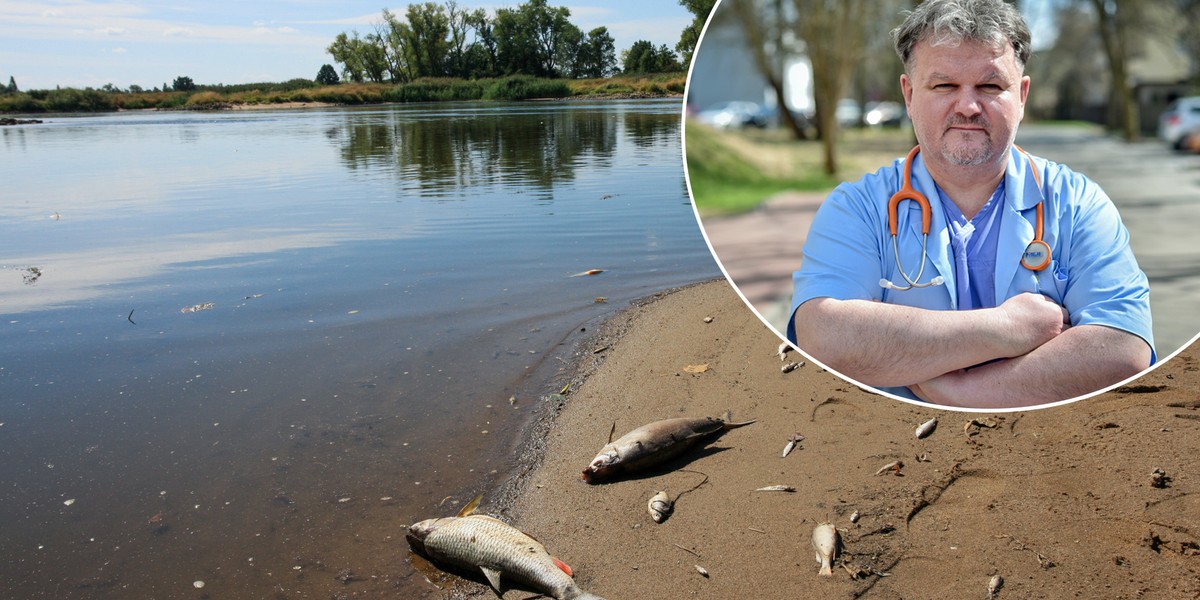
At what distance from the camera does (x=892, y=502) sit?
409cm

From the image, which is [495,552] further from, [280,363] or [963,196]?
[280,363]

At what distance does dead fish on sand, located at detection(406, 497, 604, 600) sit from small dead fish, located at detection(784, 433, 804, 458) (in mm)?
1370

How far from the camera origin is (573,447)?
529cm

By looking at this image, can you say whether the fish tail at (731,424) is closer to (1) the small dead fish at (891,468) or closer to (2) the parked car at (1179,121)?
(1) the small dead fish at (891,468)

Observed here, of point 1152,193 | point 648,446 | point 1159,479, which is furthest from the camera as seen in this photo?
point 648,446

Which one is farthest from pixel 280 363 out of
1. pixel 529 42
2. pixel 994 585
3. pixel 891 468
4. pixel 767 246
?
pixel 529 42

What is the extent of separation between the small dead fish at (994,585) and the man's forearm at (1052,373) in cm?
185

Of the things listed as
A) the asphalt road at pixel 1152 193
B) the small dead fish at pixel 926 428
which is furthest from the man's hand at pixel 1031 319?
the small dead fish at pixel 926 428

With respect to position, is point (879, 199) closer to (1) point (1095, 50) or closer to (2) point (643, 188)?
(1) point (1095, 50)

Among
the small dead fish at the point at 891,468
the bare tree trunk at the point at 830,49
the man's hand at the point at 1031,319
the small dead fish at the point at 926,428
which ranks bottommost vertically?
the small dead fish at the point at 891,468

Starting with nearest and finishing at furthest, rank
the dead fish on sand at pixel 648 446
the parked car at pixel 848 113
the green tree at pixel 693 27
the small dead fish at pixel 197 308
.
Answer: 1. the parked car at pixel 848 113
2. the green tree at pixel 693 27
3. the dead fish on sand at pixel 648 446
4. the small dead fish at pixel 197 308

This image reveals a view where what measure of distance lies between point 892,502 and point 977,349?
99.9 inches

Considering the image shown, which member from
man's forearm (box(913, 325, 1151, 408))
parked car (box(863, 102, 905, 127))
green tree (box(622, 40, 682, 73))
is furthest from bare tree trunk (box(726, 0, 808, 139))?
green tree (box(622, 40, 682, 73))

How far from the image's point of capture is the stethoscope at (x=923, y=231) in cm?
165
